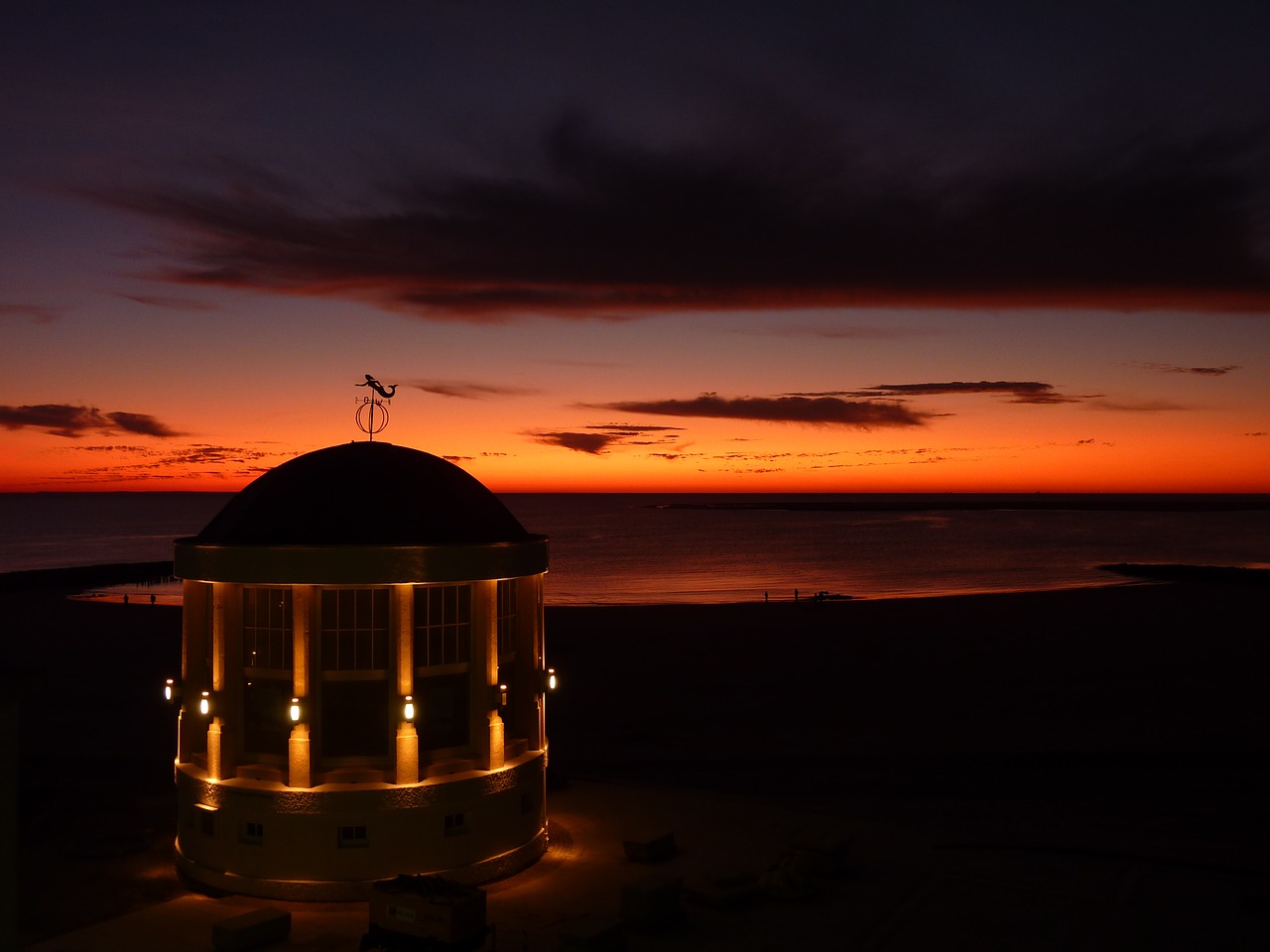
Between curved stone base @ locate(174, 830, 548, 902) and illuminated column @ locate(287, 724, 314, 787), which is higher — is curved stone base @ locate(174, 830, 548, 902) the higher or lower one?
the lower one

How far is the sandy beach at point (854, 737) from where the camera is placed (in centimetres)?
2497

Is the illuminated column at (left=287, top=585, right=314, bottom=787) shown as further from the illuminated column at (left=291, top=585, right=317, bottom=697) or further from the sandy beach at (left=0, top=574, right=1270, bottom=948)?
the sandy beach at (left=0, top=574, right=1270, bottom=948)

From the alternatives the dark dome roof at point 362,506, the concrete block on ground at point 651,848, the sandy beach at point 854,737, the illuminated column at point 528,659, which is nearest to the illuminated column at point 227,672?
the dark dome roof at point 362,506

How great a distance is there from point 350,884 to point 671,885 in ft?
22.9

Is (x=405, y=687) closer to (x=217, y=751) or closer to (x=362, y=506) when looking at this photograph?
(x=362, y=506)

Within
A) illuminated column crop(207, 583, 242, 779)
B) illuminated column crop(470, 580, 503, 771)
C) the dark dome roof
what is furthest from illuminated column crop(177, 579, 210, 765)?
illuminated column crop(470, 580, 503, 771)

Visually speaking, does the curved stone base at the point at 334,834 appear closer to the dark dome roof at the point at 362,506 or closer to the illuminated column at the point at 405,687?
the illuminated column at the point at 405,687

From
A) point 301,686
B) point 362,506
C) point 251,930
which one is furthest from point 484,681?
point 251,930

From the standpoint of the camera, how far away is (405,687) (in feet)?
73.2

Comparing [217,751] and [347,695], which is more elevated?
[347,695]

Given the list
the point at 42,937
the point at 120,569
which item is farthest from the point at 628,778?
the point at 120,569

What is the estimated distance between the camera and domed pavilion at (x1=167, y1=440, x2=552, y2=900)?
22.1 meters

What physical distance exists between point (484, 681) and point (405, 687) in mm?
1927

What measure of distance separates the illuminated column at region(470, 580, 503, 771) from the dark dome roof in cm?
141
